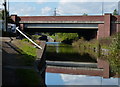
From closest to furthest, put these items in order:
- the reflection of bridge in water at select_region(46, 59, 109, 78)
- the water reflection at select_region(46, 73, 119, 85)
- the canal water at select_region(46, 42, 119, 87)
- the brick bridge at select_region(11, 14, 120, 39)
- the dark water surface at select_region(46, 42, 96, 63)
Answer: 1. the water reflection at select_region(46, 73, 119, 85)
2. the canal water at select_region(46, 42, 119, 87)
3. the reflection of bridge in water at select_region(46, 59, 109, 78)
4. the dark water surface at select_region(46, 42, 96, 63)
5. the brick bridge at select_region(11, 14, 120, 39)

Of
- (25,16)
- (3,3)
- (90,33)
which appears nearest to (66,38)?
(90,33)

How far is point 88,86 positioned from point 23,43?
12.3m

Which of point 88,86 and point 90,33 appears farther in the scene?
point 90,33

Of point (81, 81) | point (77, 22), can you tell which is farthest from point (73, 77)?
point (77, 22)

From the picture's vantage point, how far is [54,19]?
55.1 metres

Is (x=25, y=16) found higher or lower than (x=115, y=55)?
higher

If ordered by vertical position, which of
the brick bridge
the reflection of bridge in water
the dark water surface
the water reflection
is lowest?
the dark water surface

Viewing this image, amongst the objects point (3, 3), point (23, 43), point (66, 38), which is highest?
point (3, 3)

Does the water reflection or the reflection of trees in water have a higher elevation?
the water reflection

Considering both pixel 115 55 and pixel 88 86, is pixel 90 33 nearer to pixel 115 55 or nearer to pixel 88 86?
pixel 115 55

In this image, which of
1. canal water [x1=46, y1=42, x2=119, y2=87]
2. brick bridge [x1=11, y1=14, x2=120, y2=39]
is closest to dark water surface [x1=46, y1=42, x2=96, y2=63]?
canal water [x1=46, y1=42, x2=119, y2=87]

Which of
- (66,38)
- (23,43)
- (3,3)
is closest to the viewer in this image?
(23,43)

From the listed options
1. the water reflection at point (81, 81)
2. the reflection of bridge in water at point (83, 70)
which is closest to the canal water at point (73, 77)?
the water reflection at point (81, 81)

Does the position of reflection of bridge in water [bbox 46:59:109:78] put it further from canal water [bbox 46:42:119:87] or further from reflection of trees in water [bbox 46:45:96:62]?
reflection of trees in water [bbox 46:45:96:62]
